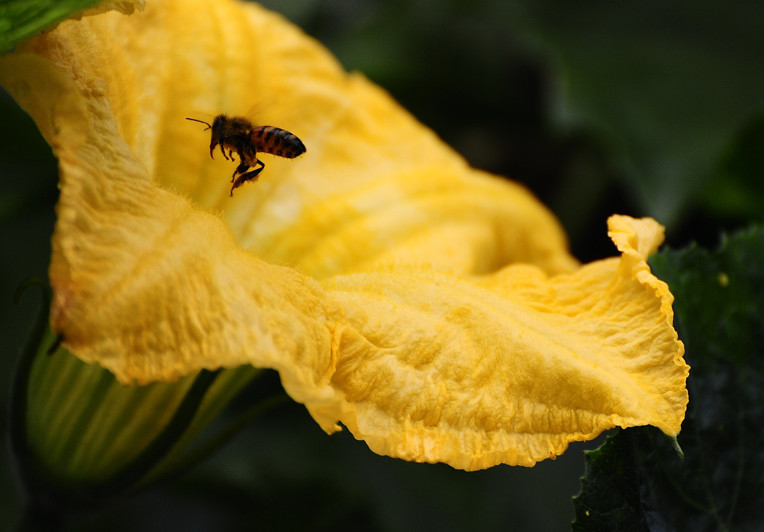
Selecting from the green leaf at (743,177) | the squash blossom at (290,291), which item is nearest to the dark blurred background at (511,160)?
the green leaf at (743,177)

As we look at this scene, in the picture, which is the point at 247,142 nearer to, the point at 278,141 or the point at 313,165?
the point at 278,141

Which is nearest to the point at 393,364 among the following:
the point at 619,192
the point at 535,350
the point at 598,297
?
the point at 535,350

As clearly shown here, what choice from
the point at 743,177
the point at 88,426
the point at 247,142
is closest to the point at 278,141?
the point at 247,142

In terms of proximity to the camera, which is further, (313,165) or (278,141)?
(313,165)

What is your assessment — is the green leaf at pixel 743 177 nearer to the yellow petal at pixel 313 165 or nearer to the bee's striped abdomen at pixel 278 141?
the yellow petal at pixel 313 165

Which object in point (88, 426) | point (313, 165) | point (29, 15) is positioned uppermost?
point (29, 15)

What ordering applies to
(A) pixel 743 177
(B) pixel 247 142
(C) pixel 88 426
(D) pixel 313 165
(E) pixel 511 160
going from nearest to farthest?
(C) pixel 88 426 → (B) pixel 247 142 → (D) pixel 313 165 → (A) pixel 743 177 → (E) pixel 511 160

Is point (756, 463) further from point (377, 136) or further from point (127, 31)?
point (127, 31)

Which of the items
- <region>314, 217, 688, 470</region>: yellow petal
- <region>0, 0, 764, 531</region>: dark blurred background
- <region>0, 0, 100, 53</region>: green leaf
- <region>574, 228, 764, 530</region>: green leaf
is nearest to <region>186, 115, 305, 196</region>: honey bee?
<region>314, 217, 688, 470</region>: yellow petal
